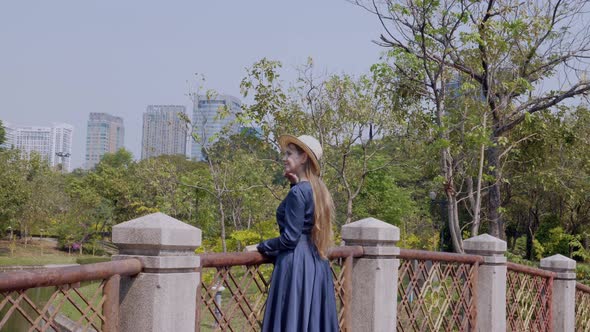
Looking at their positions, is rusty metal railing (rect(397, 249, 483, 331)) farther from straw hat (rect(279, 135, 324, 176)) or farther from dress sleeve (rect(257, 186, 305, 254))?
dress sleeve (rect(257, 186, 305, 254))

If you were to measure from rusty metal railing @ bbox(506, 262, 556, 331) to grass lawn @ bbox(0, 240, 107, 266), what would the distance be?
31487mm

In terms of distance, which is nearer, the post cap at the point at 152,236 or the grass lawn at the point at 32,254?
the post cap at the point at 152,236

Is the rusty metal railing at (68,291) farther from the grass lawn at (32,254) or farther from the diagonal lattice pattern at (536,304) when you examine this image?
the grass lawn at (32,254)

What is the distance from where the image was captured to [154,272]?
9.86ft

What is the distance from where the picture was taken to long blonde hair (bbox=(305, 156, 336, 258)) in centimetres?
366

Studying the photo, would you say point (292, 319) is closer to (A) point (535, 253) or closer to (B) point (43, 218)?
(A) point (535, 253)

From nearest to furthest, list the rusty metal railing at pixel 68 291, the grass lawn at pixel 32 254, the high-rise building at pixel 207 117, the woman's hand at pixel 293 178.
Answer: the rusty metal railing at pixel 68 291 → the woman's hand at pixel 293 178 → the high-rise building at pixel 207 117 → the grass lawn at pixel 32 254

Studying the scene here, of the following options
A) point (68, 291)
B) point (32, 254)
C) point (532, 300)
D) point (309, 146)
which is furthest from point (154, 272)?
point (32, 254)

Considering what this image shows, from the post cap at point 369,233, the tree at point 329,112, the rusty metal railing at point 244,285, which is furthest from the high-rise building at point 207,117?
the rusty metal railing at point 244,285

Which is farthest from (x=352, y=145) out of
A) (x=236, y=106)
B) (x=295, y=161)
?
(x=295, y=161)

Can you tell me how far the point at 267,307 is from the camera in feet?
12.1

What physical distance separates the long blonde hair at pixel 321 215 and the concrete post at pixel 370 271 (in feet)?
3.35

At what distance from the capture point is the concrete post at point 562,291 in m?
7.74

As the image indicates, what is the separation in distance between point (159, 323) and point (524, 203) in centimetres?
2279
